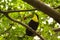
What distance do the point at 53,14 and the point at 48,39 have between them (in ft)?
5.93

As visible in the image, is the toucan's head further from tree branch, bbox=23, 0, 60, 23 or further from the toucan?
tree branch, bbox=23, 0, 60, 23

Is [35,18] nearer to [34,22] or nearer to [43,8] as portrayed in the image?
[34,22]

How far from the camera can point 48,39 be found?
9.12 ft

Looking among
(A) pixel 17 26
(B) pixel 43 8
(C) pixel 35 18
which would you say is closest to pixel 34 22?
(C) pixel 35 18

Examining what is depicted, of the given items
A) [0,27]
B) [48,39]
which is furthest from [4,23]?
[48,39]

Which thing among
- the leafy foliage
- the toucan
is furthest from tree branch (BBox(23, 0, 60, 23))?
the toucan

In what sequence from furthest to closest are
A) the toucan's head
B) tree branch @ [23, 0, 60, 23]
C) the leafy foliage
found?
the toucan's head, the leafy foliage, tree branch @ [23, 0, 60, 23]

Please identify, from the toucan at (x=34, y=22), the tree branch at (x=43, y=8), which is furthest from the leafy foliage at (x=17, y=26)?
the tree branch at (x=43, y=8)

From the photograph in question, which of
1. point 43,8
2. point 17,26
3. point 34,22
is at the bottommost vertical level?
point 43,8

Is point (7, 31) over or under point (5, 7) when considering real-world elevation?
under

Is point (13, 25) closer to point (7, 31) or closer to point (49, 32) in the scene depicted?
point (7, 31)

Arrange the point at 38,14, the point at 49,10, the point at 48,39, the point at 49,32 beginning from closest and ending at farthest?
the point at 49,10 → the point at 49,32 → the point at 48,39 → the point at 38,14

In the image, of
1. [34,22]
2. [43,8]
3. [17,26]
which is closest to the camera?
[43,8]

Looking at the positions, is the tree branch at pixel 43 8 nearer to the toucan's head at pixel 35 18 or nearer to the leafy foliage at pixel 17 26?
the leafy foliage at pixel 17 26
